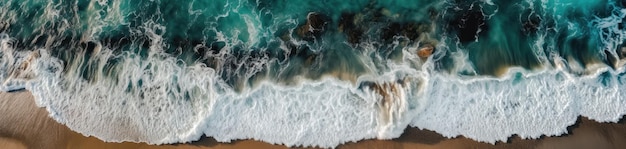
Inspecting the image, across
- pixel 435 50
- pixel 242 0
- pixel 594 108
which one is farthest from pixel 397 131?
pixel 242 0

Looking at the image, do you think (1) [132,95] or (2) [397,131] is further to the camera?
(1) [132,95]

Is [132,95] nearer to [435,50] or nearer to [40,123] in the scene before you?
[40,123]

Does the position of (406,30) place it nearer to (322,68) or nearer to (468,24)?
(468,24)

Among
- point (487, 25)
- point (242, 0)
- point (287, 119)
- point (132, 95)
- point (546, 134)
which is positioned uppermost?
point (242, 0)

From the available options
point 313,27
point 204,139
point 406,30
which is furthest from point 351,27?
point 204,139

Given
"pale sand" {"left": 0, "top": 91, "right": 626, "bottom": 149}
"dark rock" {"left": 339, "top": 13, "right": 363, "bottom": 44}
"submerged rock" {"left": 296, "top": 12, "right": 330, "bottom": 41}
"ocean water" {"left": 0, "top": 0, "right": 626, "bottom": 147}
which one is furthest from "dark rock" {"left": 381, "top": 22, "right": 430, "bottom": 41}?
"pale sand" {"left": 0, "top": 91, "right": 626, "bottom": 149}

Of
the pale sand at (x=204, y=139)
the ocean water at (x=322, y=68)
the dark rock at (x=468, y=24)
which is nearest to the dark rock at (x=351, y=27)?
the ocean water at (x=322, y=68)
